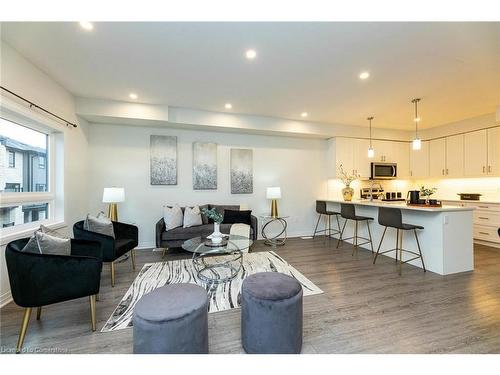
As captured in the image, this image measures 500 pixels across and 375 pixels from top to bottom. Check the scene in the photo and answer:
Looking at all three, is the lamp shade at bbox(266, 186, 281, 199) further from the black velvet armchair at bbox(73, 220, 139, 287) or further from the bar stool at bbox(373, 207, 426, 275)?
the black velvet armchair at bbox(73, 220, 139, 287)

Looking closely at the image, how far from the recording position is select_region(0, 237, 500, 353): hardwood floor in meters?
1.68

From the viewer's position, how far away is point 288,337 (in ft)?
4.93

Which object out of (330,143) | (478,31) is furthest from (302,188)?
(478,31)

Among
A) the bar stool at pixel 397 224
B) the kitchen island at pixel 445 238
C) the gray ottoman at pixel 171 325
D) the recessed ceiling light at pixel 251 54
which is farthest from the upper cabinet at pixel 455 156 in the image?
the gray ottoman at pixel 171 325

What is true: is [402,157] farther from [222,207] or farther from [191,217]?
[191,217]

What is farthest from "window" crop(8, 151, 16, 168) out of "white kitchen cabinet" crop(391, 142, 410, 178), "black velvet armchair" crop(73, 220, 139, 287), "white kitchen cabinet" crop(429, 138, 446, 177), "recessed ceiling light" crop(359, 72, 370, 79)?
"white kitchen cabinet" crop(429, 138, 446, 177)

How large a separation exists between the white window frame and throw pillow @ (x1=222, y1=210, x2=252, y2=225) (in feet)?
8.70

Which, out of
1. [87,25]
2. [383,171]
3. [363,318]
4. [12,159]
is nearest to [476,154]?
[383,171]

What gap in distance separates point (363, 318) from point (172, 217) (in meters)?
3.22

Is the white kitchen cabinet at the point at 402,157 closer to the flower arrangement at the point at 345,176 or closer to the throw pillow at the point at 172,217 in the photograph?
the flower arrangement at the point at 345,176

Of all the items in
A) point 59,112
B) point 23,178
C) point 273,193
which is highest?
point 59,112

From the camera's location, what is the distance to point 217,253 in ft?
9.27

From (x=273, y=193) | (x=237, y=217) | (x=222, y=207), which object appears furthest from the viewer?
(x=273, y=193)
